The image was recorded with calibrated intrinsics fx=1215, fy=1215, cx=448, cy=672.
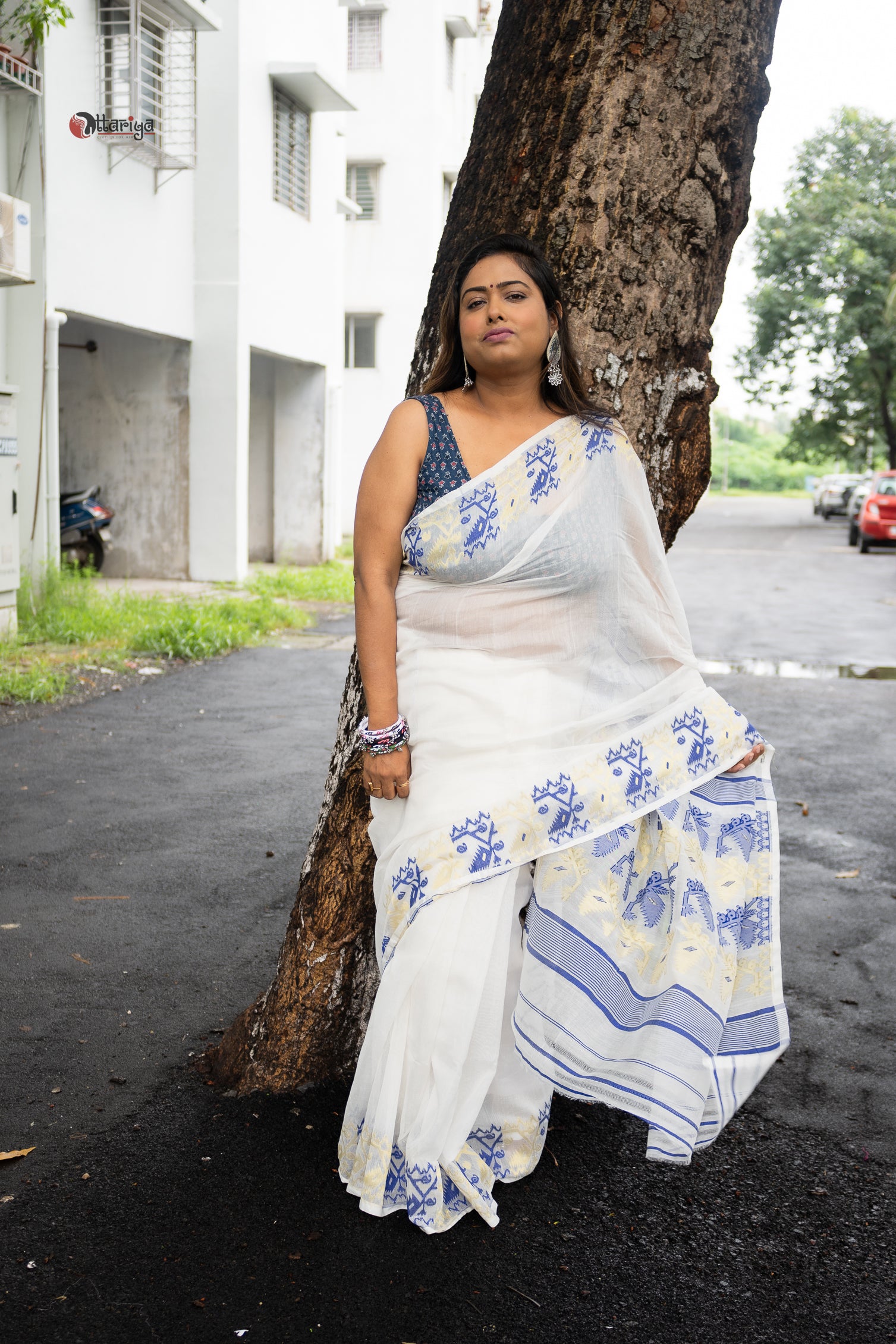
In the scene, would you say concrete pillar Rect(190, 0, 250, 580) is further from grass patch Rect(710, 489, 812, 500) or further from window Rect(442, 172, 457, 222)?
grass patch Rect(710, 489, 812, 500)

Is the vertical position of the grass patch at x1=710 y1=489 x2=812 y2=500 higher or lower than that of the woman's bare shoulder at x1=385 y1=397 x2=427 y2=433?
higher

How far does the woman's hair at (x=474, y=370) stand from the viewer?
8.08ft

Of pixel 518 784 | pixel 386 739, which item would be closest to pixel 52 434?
pixel 386 739

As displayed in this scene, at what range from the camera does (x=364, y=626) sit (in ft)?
8.03

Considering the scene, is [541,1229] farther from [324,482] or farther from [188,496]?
[324,482]

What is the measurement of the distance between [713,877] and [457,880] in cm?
58

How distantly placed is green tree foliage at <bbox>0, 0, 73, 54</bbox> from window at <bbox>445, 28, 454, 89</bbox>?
16.4m

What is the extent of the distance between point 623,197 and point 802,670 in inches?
320

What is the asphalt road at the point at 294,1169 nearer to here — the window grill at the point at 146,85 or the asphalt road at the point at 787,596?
the asphalt road at the point at 787,596

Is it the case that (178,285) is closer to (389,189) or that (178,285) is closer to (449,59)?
(389,189)

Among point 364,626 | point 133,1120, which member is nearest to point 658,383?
point 364,626

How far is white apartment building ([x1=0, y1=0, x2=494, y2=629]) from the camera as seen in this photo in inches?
410

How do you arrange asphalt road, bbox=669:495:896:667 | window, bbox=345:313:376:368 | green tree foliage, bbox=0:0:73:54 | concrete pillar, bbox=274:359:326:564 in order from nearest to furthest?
green tree foliage, bbox=0:0:73:54 < asphalt road, bbox=669:495:896:667 < concrete pillar, bbox=274:359:326:564 < window, bbox=345:313:376:368

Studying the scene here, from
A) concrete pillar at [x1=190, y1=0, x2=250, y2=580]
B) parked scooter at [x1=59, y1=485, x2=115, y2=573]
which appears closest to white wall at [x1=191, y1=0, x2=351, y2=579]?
concrete pillar at [x1=190, y1=0, x2=250, y2=580]
